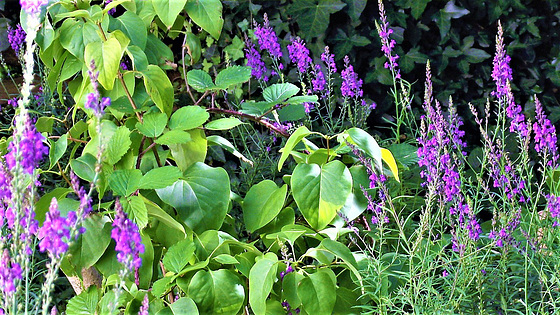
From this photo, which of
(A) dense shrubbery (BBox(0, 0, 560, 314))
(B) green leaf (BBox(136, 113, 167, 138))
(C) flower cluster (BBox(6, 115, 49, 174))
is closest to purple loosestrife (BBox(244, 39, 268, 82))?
(A) dense shrubbery (BBox(0, 0, 560, 314))

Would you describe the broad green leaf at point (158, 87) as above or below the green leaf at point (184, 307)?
above

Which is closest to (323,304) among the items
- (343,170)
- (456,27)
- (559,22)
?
(343,170)

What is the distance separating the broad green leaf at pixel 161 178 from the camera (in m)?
1.56

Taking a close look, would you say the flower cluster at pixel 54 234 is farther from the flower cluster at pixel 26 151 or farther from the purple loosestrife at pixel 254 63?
the purple loosestrife at pixel 254 63

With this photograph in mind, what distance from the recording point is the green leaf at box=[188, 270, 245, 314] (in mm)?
1673

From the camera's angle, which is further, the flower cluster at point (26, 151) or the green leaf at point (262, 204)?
the green leaf at point (262, 204)

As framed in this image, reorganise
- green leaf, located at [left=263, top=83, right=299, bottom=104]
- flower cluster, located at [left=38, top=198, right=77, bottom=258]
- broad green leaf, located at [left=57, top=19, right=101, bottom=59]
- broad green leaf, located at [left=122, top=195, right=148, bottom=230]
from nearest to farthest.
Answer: flower cluster, located at [left=38, top=198, right=77, bottom=258] < broad green leaf, located at [left=122, top=195, right=148, bottom=230] < broad green leaf, located at [left=57, top=19, right=101, bottom=59] < green leaf, located at [left=263, top=83, right=299, bottom=104]

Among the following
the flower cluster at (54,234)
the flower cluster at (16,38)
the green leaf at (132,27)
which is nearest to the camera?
the flower cluster at (54,234)

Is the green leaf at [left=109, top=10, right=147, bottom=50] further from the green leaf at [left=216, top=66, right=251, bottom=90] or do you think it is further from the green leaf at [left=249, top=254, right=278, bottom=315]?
the green leaf at [left=249, top=254, right=278, bottom=315]

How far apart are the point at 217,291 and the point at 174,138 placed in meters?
0.40

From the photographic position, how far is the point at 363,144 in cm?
168

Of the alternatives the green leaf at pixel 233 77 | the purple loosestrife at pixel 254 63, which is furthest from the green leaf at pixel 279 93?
the purple loosestrife at pixel 254 63

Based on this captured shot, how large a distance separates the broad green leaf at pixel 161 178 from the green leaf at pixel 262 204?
0.35 meters

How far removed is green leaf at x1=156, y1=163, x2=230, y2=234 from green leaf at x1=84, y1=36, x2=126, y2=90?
0.32 metres
